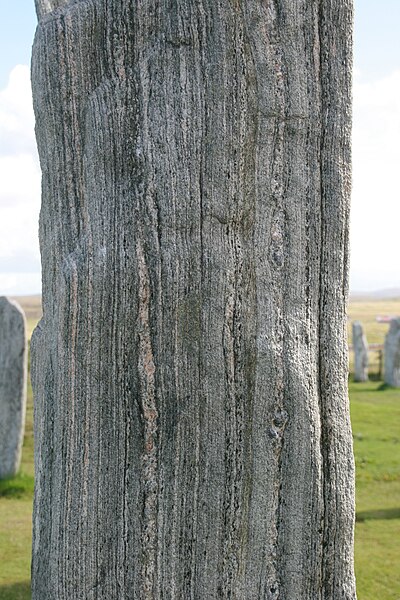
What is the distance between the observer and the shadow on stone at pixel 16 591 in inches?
259

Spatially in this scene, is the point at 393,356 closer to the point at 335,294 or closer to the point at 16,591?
the point at 16,591

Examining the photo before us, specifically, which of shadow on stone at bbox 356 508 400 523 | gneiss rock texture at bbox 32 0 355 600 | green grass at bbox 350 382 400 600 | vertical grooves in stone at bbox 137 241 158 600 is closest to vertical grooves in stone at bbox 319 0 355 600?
gneiss rock texture at bbox 32 0 355 600

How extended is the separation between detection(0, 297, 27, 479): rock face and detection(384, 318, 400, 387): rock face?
11.9 m

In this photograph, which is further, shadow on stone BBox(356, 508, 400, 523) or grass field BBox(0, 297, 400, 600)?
shadow on stone BBox(356, 508, 400, 523)

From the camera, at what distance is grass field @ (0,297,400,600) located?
6.96 m

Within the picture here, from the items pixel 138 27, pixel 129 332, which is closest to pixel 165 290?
pixel 129 332

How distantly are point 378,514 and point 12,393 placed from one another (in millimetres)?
5237

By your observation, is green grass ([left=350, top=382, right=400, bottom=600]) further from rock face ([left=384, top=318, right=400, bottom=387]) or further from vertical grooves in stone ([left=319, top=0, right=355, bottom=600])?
vertical grooves in stone ([left=319, top=0, right=355, bottom=600])

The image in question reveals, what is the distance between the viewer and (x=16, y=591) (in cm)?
670

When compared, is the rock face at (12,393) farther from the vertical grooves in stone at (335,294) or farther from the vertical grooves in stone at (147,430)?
the vertical grooves in stone at (335,294)

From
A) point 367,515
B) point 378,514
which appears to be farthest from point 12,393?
point 378,514

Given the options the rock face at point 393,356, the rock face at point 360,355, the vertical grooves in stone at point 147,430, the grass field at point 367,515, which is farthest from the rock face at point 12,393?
the rock face at point 360,355

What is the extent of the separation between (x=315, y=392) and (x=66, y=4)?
1.85 m

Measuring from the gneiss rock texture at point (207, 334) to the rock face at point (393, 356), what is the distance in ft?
58.2
